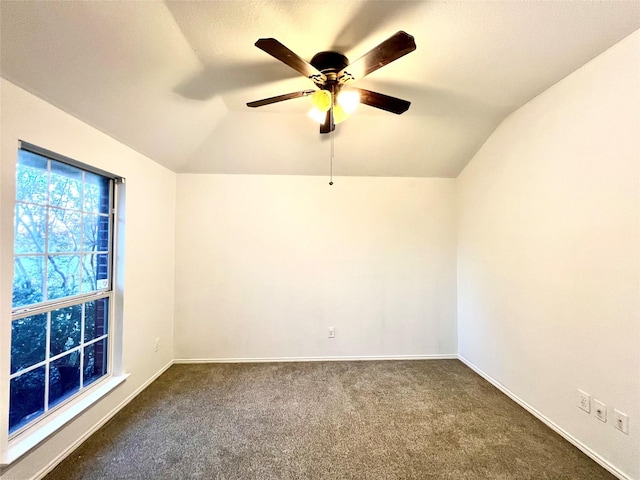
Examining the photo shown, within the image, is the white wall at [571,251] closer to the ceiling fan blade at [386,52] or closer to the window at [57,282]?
the ceiling fan blade at [386,52]

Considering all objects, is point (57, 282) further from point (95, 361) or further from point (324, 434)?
point (324, 434)

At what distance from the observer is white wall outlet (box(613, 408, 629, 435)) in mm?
1535

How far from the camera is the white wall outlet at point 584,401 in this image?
173cm

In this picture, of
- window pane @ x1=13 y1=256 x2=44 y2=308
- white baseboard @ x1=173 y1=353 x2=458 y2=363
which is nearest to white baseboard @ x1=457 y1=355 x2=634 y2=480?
white baseboard @ x1=173 y1=353 x2=458 y2=363

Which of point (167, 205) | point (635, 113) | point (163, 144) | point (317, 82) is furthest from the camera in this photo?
point (167, 205)

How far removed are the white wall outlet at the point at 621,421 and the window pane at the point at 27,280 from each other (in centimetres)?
358

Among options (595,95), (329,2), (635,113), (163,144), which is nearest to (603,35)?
(595,95)

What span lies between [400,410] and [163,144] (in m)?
3.19

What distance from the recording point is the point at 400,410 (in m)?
2.23

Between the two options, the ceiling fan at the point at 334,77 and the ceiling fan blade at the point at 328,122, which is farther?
the ceiling fan blade at the point at 328,122

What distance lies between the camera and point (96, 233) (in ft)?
7.08

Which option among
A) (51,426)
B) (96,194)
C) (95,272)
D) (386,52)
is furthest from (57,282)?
(386,52)

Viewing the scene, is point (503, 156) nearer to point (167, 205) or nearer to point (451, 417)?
point (451, 417)

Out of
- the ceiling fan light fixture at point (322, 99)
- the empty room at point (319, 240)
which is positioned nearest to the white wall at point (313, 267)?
the empty room at point (319, 240)
